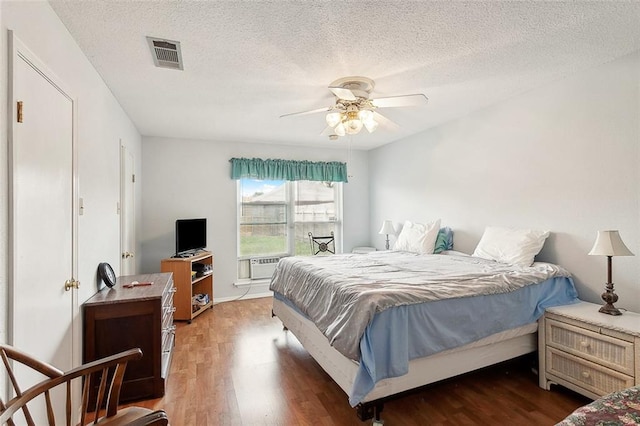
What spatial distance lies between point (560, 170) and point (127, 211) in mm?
4318

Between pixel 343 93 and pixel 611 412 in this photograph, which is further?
pixel 343 93

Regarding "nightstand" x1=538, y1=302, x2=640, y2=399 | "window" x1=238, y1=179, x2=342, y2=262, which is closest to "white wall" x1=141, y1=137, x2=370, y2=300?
"window" x1=238, y1=179, x2=342, y2=262

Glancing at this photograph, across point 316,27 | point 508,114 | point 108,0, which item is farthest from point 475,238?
point 108,0

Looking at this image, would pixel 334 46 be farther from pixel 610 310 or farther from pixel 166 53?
pixel 610 310

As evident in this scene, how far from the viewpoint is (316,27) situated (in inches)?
73.9

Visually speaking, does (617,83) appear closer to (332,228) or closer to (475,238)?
(475,238)

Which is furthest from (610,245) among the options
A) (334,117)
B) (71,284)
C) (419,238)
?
(71,284)

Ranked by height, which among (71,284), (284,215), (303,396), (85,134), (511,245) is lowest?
(303,396)

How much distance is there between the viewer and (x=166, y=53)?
2.17 metres

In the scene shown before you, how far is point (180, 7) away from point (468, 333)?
2.70 meters

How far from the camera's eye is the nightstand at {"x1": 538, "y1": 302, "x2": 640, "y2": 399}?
1911mm

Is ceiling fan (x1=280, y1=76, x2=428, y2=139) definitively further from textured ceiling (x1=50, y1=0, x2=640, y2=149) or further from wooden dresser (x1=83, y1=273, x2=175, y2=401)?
wooden dresser (x1=83, y1=273, x2=175, y2=401)

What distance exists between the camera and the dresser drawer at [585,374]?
1.95m

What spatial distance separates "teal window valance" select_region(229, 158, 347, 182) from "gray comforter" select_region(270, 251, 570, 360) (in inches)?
78.6
